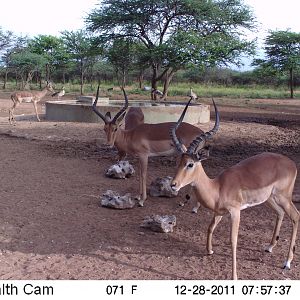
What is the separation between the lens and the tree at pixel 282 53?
38.0 metres

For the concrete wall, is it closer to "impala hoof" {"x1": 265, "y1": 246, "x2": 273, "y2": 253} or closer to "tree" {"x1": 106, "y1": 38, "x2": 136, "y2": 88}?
"impala hoof" {"x1": 265, "y1": 246, "x2": 273, "y2": 253}

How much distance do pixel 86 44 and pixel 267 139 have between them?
3119 cm

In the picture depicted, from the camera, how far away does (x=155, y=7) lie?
2655 centimetres

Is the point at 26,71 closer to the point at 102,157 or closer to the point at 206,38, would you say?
the point at 206,38

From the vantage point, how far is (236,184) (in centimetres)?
467

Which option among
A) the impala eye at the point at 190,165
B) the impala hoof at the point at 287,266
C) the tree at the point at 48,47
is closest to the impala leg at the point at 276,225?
the impala hoof at the point at 287,266

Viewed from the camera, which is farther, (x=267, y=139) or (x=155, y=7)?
(x=155, y=7)

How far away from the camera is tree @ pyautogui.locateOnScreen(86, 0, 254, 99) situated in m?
25.8

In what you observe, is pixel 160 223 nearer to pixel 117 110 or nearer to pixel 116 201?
pixel 116 201

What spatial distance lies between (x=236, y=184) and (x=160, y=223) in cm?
127

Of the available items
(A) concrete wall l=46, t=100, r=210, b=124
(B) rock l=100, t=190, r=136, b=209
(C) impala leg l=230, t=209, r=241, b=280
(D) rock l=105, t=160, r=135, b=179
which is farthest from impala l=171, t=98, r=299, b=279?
(A) concrete wall l=46, t=100, r=210, b=124

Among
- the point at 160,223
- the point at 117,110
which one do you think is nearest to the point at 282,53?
the point at 117,110

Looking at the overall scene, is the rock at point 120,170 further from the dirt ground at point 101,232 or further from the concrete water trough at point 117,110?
the concrete water trough at point 117,110

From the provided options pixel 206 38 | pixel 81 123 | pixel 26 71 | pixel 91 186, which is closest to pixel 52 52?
pixel 26 71
